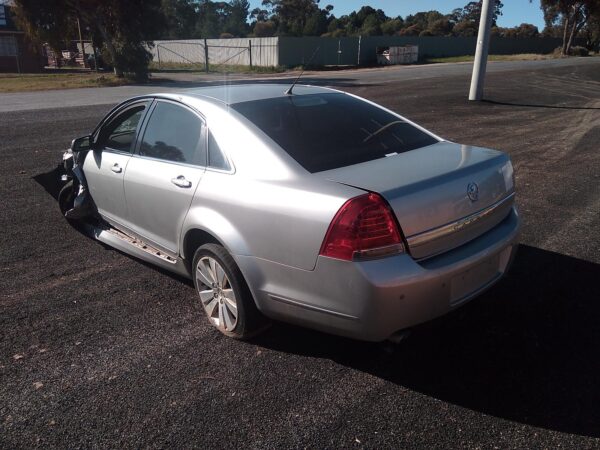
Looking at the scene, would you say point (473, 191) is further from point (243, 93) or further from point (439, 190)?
point (243, 93)

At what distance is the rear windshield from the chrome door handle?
61cm

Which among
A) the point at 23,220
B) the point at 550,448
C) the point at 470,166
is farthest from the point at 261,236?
the point at 23,220

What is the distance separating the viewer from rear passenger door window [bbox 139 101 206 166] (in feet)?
11.9

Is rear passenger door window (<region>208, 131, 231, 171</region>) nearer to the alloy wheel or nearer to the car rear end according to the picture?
the car rear end

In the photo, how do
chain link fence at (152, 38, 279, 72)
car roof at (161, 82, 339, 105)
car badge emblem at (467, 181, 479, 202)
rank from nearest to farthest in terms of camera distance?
car badge emblem at (467, 181, 479, 202) → car roof at (161, 82, 339, 105) → chain link fence at (152, 38, 279, 72)

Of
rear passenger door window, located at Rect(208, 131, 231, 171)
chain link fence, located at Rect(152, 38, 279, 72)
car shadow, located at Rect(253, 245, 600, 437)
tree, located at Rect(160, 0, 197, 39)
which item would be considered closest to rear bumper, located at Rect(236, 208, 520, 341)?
car shadow, located at Rect(253, 245, 600, 437)

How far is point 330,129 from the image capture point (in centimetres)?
359

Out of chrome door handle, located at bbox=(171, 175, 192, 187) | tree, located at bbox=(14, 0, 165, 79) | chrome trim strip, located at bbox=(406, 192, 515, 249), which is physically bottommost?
chrome trim strip, located at bbox=(406, 192, 515, 249)

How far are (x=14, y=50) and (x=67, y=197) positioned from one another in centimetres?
3907

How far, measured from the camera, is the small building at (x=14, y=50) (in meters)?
37.2

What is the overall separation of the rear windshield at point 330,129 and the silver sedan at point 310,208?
0.6 inches

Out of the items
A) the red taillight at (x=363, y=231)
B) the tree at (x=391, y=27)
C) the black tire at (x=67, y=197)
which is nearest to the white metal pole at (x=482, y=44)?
the black tire at (x=67, y=197)

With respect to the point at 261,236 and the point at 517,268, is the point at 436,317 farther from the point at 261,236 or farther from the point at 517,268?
the point at 517,268

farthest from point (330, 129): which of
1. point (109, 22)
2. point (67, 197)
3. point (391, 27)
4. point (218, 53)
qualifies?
point (391, 27)
